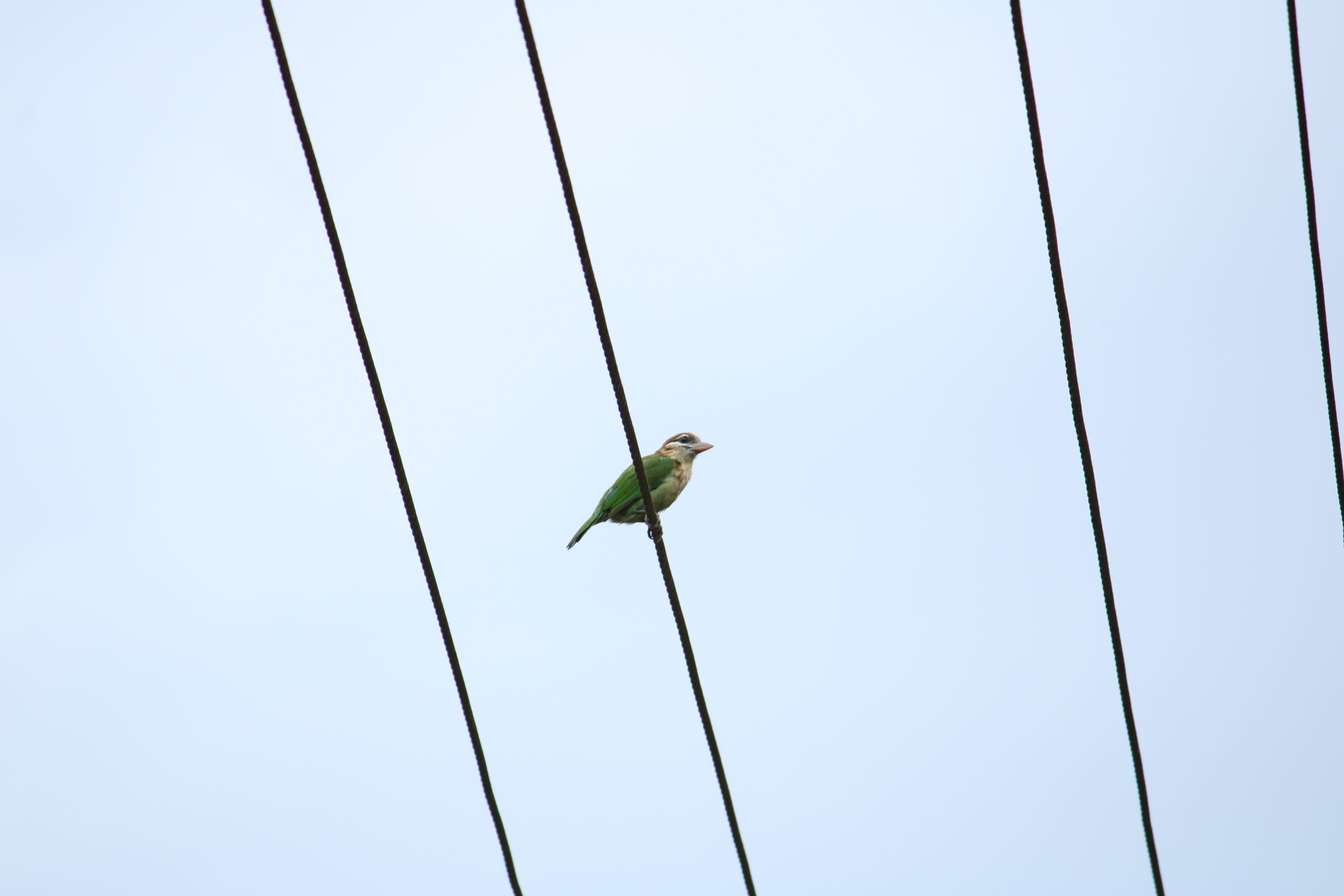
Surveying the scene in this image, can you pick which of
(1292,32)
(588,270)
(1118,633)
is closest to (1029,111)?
(1292,32)

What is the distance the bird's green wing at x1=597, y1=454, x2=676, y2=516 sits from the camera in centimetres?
980

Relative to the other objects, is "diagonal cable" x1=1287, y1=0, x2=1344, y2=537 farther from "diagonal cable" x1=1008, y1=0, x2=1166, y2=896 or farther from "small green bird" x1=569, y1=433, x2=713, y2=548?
"small green bird" x1=569, y1=433, x2=713, y2=548

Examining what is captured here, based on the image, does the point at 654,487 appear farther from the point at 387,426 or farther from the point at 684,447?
the point at 387,426

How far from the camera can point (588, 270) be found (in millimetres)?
4309

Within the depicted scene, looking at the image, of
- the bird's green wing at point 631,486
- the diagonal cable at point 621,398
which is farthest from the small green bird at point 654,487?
the diagonal cable at point 621,398

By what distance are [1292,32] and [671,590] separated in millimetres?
2851

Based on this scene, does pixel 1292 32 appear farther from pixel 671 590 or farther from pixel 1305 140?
pixel 671 590

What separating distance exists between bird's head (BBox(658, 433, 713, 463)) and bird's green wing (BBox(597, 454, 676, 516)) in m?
0.11

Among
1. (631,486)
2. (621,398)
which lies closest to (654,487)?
(631,486)

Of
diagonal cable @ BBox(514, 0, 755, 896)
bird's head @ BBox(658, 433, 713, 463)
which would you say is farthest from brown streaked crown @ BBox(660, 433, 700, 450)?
diagonal cable @ BBox(514, 0, 755, 896)

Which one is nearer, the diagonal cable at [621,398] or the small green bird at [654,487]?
the diagonal cable at [621,398]

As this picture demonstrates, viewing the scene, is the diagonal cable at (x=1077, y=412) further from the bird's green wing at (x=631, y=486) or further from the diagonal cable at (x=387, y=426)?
the bird's green wing at (x=631, y=486)

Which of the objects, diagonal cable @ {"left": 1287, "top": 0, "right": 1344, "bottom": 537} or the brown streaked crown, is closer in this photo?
diagonal cable @ {"left": 1287, "top": 0, "right": 1344, "bottom": 537}

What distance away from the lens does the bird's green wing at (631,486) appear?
386 inches
